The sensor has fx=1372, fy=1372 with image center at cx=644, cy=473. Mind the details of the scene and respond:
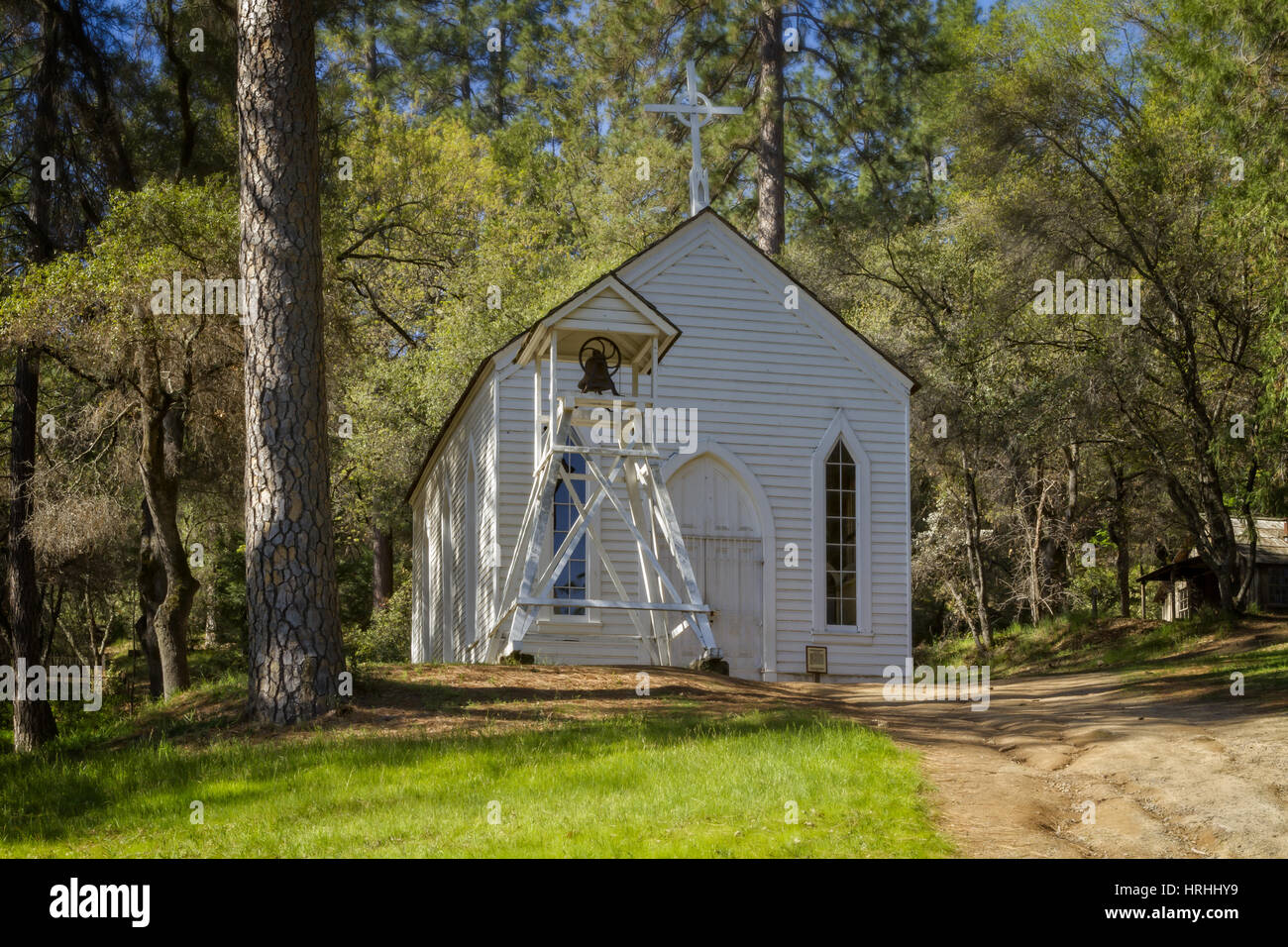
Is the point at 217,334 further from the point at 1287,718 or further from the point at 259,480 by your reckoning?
the point at 1287,718

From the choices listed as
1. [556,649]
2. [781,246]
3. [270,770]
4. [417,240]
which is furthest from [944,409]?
[270,770]

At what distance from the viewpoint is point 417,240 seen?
114 ft

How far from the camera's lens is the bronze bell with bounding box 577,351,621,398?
16.5 meters

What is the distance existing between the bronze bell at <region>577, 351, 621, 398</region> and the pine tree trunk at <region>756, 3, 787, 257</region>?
61.5 ft

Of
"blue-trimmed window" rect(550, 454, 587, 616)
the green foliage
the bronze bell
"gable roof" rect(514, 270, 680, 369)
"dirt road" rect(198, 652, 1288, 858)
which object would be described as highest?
"gable roof" rect(514, 270, 680, 369)

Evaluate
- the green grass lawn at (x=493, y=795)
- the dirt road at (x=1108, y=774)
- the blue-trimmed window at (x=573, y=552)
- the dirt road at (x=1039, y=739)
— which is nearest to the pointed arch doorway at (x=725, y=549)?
the blue-trimmed window at (x=573, y=552)

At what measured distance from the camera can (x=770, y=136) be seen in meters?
35.5

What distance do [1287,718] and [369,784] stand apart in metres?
8.21

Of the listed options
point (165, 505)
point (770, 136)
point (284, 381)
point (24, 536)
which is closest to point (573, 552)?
point (165, 505)

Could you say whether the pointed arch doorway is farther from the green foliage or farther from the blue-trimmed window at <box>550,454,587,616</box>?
the green foliage

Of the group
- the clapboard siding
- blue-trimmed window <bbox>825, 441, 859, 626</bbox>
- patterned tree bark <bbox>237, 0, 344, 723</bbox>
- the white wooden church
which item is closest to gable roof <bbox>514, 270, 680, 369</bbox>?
the white wooden church

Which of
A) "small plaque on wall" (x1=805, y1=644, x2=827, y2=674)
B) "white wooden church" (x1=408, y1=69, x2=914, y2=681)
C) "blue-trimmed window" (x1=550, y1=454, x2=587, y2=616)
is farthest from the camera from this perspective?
"small plaque on wall" (x1=805, y1=644, x2=827, y2=674)

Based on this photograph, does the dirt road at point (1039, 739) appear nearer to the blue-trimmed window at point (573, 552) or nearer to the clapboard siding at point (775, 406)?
the clapboard siding at point (775, 406)

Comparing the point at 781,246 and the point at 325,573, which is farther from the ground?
the point at 781,246
